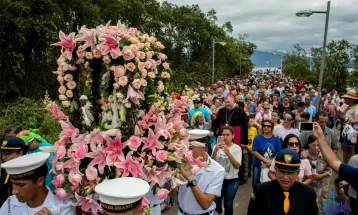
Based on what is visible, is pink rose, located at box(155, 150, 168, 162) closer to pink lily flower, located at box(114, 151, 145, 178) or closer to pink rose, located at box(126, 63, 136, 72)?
pink lily flower, located at box(114, 151, 145, 178)

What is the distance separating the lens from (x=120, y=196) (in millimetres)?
2074

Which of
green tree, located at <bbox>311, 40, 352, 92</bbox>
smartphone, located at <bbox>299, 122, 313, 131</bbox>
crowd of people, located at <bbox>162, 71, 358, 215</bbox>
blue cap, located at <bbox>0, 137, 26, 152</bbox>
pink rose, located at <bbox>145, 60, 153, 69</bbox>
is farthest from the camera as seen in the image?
green tree, located at <bbox>311, 40, 352, 92</bbox>

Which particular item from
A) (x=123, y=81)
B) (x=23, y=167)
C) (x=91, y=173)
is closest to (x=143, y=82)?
(x=123, y=81)

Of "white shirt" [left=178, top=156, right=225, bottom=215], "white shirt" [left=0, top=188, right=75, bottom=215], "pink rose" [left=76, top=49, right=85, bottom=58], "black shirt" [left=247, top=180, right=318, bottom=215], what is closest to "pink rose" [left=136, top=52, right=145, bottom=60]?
"pink rose" [left=76, top=49, right=85, bottom=58]

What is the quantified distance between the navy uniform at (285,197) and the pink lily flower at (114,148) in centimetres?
151

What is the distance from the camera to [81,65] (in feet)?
9.37

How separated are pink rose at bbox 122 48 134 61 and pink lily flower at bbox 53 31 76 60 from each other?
0.51 metres

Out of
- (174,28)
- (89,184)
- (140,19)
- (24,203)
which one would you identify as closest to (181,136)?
(89,184)

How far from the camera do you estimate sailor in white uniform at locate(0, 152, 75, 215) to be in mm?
2650

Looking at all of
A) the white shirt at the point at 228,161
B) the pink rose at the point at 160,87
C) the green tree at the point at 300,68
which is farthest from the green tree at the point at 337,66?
the pink rose at the point at 160,87

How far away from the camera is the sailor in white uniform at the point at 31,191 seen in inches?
→ 104

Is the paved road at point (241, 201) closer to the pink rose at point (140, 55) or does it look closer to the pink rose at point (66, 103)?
the pink rose at point (66, 103)

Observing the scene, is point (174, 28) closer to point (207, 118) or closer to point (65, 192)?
point (207, 118)

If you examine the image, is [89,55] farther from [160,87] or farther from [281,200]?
[281,200]
